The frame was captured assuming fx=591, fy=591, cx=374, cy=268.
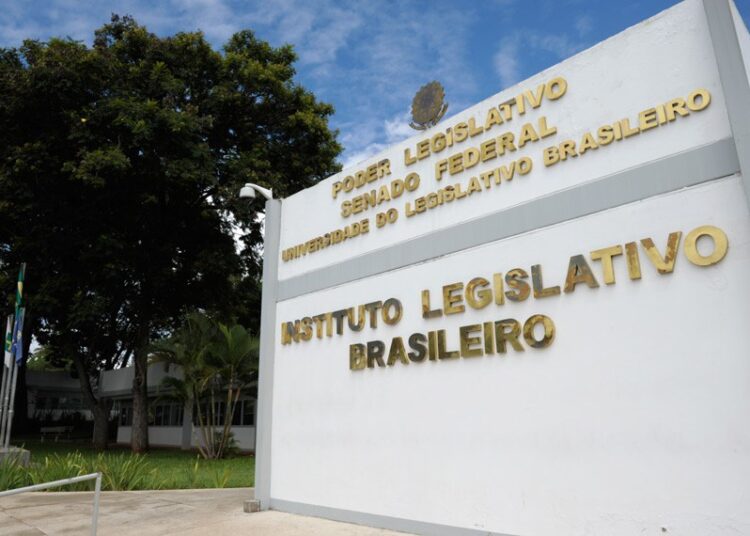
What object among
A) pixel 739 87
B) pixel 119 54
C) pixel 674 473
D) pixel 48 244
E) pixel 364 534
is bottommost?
pixel 364 534

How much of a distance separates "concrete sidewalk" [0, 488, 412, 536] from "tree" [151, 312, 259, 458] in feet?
26.7

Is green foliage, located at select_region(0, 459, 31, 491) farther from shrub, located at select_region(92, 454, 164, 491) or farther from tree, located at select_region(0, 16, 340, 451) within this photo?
tree, located at select_region(0, 16, 340, 451)

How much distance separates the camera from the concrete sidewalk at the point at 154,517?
24.8ft

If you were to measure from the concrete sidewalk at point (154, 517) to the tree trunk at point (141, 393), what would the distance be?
10.8m

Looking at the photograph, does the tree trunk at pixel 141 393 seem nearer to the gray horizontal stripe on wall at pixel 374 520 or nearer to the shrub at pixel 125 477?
the shrub at pixel 125 477

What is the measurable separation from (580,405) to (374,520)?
3239 millimetres

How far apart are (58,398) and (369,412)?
48.0 m


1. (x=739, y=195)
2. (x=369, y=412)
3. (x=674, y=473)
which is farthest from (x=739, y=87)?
(x=369, y=412)

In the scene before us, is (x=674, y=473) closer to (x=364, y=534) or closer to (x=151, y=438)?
(x=364, y=534)

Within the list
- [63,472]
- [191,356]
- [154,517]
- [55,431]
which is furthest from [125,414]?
[154,517]

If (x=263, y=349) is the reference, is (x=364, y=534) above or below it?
below

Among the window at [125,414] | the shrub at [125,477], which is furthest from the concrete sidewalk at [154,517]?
the window at [125,414]

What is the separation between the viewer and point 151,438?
29.5 m

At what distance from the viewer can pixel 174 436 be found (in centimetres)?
2758
